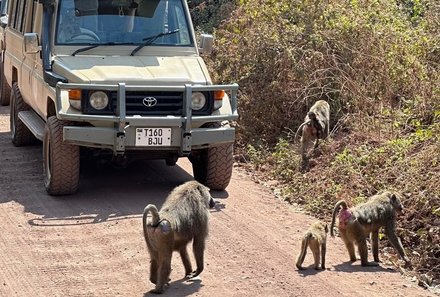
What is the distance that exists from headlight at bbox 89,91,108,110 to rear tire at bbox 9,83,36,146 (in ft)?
10.6

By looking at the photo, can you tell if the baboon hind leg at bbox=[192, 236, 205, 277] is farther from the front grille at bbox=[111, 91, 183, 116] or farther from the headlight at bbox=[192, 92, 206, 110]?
the headlight at bbox=[192, 92, 206, 110]

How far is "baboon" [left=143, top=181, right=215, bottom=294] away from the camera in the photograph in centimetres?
676

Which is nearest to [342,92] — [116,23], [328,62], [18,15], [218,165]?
[328,62]

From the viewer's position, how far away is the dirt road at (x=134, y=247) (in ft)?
23.3

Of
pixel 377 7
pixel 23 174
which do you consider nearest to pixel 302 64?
pixel 377 7

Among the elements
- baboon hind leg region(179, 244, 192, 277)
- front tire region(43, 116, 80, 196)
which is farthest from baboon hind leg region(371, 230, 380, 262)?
front tire region(43, 116, 80, 196)

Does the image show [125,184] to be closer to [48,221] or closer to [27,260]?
[48,221]

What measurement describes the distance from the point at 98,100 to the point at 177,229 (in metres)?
2.84

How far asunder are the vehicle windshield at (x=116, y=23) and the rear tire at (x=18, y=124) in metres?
2.32

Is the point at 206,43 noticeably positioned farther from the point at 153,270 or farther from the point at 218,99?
the point at 153,270

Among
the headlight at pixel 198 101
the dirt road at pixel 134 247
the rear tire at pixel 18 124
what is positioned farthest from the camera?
the rear tire at pixel 18 124

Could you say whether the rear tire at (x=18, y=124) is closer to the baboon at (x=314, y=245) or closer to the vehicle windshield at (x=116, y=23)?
the vehicle windshield at (x=116, y=23)

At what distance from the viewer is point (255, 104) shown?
12.9 metres

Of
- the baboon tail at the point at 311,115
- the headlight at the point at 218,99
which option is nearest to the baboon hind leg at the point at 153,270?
the headlight at the point at 218,99
